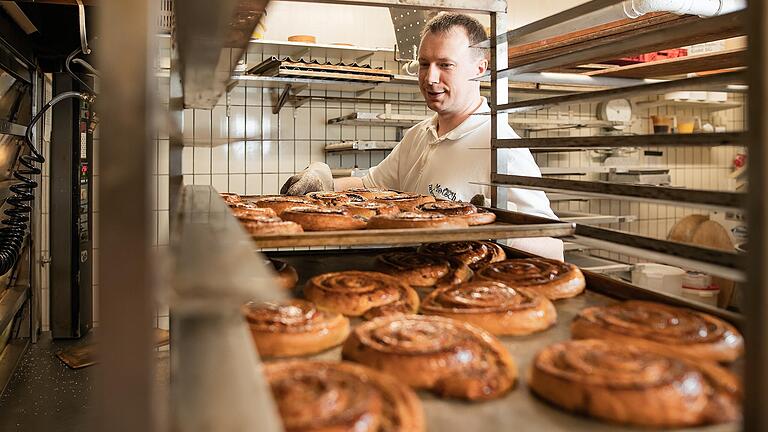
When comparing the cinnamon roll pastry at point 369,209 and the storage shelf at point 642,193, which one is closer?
the storage shelf at point 642,193

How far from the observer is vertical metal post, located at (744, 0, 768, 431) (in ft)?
2.11

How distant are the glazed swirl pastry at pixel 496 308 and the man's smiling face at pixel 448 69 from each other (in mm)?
1558

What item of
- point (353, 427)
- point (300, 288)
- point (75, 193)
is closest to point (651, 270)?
point (300, 288)

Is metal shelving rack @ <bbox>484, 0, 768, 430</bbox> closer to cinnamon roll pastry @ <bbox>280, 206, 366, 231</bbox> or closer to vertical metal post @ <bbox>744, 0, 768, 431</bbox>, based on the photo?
vertical metal post @ <bbox>744, 0, 768, 431</bbox>

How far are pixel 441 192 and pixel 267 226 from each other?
1403 mm

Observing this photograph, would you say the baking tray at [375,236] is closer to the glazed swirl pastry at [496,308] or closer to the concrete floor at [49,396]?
the glazed swirl pastry at [496,308]

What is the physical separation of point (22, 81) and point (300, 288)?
186cm

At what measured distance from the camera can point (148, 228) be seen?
0.52m

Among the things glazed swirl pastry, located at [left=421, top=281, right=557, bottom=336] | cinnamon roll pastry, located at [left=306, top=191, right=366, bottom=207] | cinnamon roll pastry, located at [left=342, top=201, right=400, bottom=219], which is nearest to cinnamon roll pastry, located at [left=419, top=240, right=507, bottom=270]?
cinnamon roll pastry, located at [left=342, top=201, right=400, bottom=219]

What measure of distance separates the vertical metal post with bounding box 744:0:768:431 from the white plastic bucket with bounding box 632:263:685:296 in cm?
366

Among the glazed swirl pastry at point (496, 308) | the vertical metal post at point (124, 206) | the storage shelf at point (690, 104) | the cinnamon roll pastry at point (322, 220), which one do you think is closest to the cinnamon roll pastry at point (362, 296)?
the glazed swirl pastry at point (496, 308)

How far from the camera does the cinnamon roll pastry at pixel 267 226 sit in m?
1.39

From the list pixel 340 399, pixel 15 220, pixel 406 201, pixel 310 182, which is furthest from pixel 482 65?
pixel 340 399

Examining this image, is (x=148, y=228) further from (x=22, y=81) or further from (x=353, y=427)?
(x=22, y=81)
